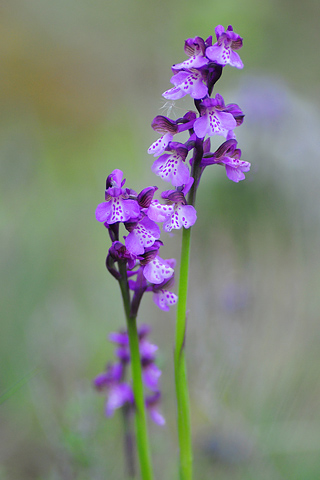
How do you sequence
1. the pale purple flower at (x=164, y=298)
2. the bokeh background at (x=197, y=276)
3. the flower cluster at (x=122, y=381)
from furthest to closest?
the bokeh background at (x=197, y=276) < the flower cluster at (x=122, y=381) < the pale purple flower at (x=164, y=298)

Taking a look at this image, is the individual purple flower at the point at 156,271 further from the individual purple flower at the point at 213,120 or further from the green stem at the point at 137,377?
the individual purple flower at the point at 213,120

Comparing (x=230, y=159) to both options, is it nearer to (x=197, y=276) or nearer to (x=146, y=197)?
(x=146, y=197)

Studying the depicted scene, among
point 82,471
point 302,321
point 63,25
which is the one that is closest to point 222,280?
point 302,321

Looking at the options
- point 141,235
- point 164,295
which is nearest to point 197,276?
point 164,295

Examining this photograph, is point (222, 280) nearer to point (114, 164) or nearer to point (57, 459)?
point (57, 459)

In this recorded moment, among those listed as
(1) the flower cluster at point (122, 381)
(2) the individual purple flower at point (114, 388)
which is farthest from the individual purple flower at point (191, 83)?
(2) the individual purple flower at point (114, 388)
